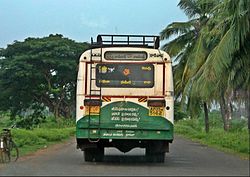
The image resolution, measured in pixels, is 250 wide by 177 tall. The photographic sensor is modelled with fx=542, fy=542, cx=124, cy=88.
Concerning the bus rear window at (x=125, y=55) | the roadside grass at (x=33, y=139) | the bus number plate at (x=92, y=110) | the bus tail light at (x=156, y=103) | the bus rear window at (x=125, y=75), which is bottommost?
the roadside grass at (x=33, y=139)

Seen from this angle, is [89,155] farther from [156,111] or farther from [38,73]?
[38,73]

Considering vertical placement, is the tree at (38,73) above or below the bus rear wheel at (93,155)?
above

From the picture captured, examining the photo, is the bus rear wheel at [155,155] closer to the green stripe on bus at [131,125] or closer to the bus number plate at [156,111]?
the green stripe on bus at [131,125]

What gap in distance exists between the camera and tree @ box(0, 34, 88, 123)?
4878cm

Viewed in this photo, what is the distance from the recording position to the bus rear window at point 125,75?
16438 millimetres

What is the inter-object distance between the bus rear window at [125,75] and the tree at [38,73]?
1265 inches

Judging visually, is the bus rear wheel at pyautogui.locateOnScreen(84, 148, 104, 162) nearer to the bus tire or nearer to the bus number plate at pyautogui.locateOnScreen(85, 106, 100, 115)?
the bus tire

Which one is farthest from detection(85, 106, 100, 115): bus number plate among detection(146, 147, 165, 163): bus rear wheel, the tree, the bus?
the tree

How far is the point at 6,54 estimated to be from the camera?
51.5 meters

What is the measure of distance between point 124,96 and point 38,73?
34.1 m

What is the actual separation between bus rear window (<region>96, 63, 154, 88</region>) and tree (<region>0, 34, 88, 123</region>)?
3213cm

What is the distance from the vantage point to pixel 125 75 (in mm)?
16531

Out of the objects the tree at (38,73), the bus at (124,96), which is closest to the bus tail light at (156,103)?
the bus at (124,96)

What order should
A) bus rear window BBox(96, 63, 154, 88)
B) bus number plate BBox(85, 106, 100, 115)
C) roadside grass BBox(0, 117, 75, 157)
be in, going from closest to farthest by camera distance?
bus number plate BBox(85, 106, 100, 115), bus rear window BBox(96, 63, 154, 88), roadside grass BBox(0, 117, 75, 157)
